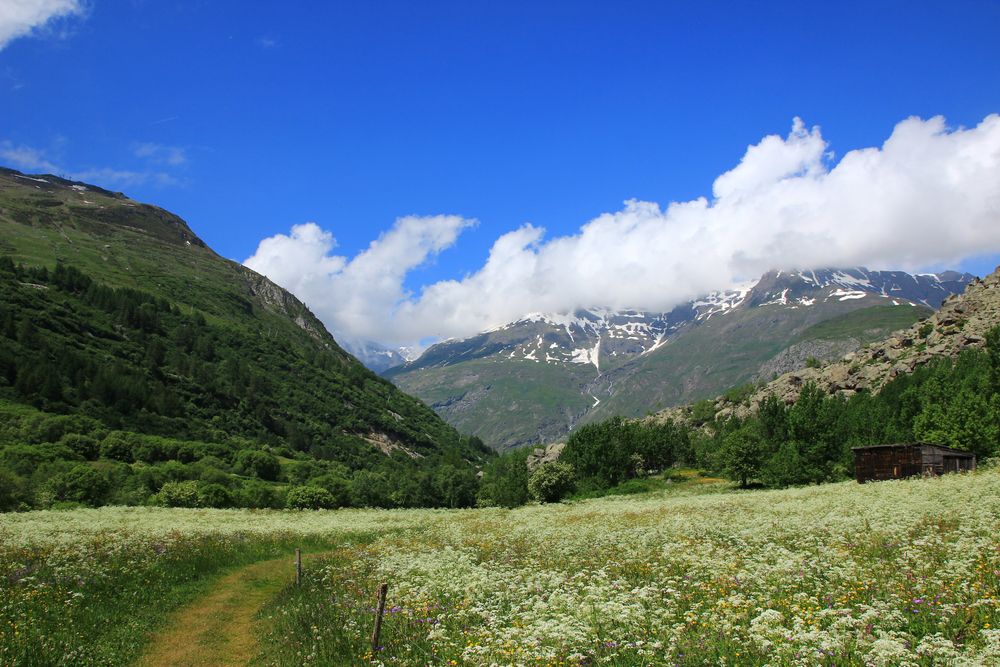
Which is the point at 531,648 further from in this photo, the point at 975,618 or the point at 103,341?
the point at 103,341

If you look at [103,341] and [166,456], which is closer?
[166,456]

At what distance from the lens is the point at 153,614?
18.8m

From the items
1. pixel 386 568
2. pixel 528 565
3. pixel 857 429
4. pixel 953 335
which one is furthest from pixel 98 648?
pixel 953 335

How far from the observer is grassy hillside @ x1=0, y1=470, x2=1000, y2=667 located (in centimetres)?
920

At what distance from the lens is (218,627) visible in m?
18.8

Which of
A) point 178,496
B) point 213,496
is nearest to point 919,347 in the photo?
point 213,496

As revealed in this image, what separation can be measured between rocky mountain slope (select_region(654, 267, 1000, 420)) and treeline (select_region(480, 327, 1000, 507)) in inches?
515

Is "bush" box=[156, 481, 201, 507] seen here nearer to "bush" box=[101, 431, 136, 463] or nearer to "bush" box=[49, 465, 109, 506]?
"bush" box=[49, 465, 109, 506]

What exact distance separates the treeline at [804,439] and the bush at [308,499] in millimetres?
33376

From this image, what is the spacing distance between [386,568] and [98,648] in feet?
26.6

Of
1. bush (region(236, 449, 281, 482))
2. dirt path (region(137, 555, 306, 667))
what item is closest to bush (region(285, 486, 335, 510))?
bush (region(236, 449, 281, 482))

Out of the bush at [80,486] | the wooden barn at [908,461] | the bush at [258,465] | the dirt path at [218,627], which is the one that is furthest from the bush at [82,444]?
the wooden barn at [908,461]

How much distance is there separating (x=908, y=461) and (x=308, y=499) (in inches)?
3478

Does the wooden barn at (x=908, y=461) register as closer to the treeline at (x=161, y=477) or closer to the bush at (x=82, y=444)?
the treeline at (x=161, y=477)
